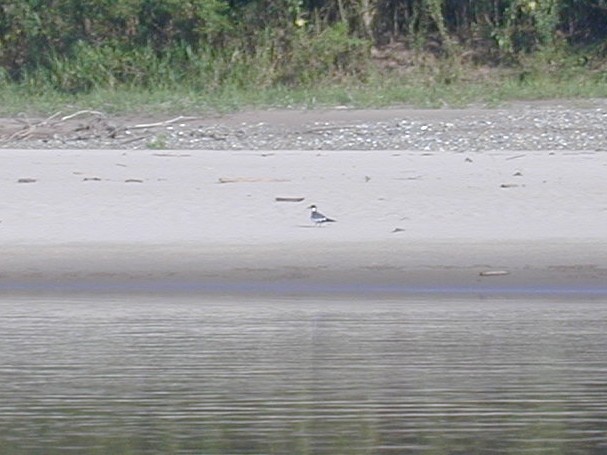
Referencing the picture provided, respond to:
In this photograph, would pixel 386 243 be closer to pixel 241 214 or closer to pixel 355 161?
pixel 241 214

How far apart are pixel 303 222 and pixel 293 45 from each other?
736 cm

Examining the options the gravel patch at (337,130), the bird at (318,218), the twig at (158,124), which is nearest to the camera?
the bird at (318,218)

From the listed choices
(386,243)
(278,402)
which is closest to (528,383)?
(278,402)

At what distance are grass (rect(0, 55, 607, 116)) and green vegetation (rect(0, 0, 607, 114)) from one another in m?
0.04

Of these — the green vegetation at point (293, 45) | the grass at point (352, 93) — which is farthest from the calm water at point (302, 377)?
the green vegetation at point (293, 45)

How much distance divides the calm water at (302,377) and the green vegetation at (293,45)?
7819 millimetres

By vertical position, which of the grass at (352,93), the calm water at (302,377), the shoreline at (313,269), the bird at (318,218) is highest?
the calm water at (302,377)

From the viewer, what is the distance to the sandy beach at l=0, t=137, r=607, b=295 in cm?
884

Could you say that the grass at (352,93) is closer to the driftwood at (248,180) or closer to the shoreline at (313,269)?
the driftwood at (248,180)

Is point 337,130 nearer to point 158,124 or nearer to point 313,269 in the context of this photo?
point 158,124

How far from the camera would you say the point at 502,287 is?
28.6 feet

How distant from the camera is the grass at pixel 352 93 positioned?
14.1 metres

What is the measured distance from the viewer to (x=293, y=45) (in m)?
16.8

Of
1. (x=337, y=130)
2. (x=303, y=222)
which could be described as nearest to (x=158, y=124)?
(x=337, y=130)
